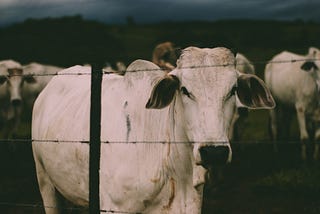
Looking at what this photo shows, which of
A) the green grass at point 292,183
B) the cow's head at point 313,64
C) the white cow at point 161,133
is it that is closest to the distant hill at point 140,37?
the cow's head at point 313,64

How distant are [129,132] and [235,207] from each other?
3.91 meters

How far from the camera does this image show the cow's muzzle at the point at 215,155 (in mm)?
3457

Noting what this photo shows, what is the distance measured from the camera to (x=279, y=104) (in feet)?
44.9

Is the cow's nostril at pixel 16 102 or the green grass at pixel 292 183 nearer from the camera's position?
the green grass at pixel 292 183

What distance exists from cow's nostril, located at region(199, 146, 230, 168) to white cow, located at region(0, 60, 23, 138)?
10.7m

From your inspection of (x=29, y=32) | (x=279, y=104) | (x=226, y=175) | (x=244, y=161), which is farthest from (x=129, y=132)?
(x=29, y=32)

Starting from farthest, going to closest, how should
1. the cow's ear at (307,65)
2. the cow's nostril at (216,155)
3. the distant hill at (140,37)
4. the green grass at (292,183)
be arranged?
the distant hill at (140,37), the cow's ear at (307,65), the green grass at (292,183), the cow's nostril at (216,155)

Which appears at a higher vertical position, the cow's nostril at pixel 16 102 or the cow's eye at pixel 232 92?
the cow's nostril at pixel 16 102

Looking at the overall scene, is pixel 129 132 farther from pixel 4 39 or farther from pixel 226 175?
pixel 4 39

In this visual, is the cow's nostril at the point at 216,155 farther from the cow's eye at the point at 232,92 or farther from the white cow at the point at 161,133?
the cow's eye at the point at 232,92

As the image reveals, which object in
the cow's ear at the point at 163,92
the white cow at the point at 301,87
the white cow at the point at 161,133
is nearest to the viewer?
the white cow at the point at 161,133

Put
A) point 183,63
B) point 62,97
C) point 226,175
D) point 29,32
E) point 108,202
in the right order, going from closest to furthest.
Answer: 1. point 183,63
2. point 108,202
3. point 62,97
4. point 226,175
5. point 29,32

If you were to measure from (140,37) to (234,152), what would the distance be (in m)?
37.4

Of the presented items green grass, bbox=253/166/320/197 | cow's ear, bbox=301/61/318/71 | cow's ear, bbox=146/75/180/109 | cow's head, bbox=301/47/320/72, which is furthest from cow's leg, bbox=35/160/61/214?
cow's ear, bbox=301/61/318/71
